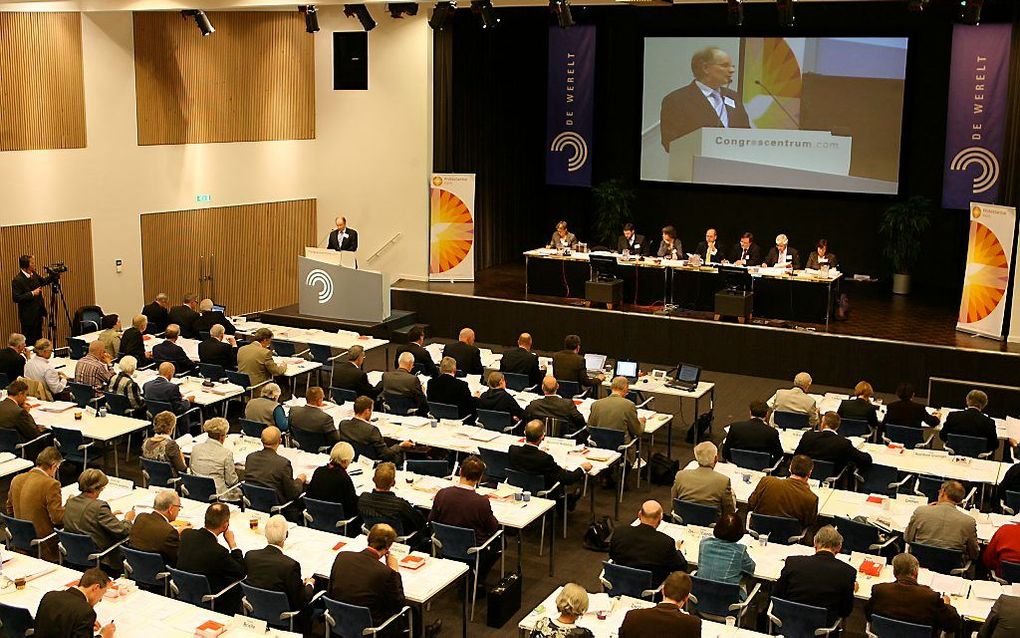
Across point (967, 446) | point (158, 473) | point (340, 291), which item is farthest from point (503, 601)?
point (340, 291)

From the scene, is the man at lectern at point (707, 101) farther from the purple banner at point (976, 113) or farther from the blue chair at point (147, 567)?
the blue chair at point (147, 567)

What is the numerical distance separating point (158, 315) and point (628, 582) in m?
10.2

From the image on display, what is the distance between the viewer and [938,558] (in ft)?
27.0

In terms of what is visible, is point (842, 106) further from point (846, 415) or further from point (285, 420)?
point (285, 420)

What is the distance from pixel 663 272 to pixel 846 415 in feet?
21.1

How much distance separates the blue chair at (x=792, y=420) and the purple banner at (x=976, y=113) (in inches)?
322

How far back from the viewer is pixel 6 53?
15945 mm

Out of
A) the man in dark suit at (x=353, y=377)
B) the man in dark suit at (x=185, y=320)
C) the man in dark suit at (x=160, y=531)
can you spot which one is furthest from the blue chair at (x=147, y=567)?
the man in dark suit at (x=185, y=320)

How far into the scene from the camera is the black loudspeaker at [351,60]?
19.8m

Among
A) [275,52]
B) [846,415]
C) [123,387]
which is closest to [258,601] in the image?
[123,387]

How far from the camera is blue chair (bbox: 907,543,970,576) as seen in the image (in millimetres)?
8188

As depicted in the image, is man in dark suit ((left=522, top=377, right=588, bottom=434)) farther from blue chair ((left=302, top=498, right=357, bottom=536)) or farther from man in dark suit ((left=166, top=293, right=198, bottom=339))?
man in dark suit ((left=166, top=293, right=198, bottom=339))

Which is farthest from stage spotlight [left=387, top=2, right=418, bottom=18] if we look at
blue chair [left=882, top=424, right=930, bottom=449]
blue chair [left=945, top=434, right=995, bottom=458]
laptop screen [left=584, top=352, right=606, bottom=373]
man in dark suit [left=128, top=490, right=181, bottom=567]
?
man in dark suit [left=128, top=490, right=181, bottom=567]

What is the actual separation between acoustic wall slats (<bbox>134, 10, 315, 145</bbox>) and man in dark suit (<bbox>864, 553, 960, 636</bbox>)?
14417 millimetres
